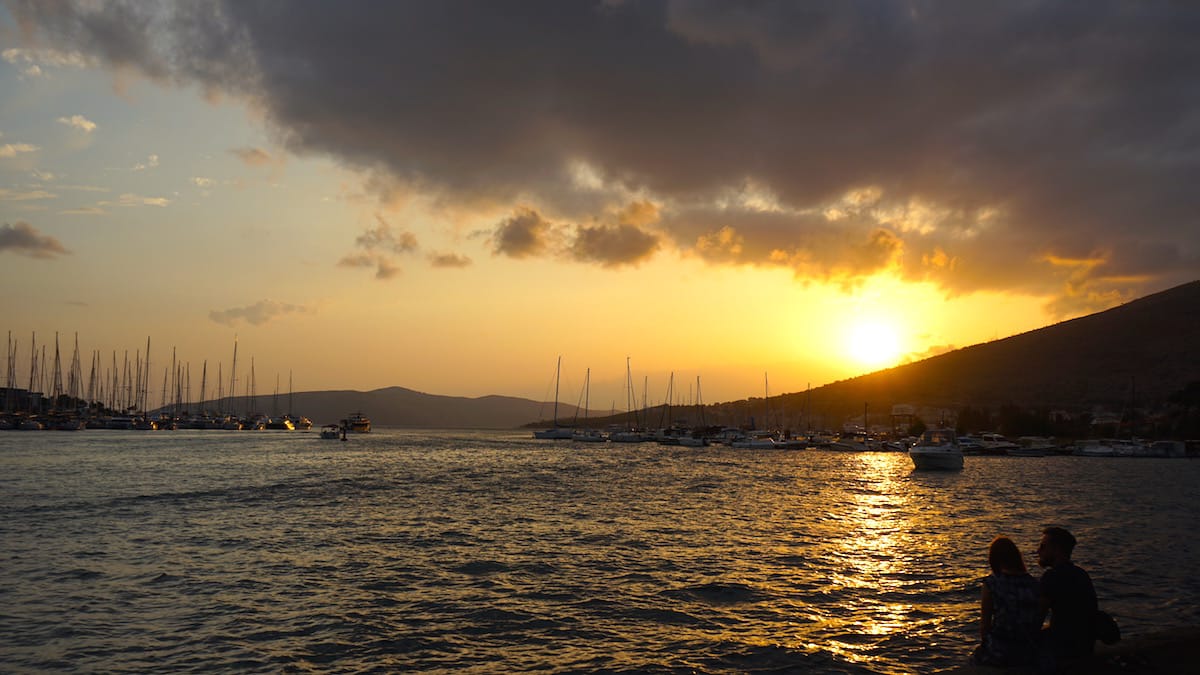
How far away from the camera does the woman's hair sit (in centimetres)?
1084

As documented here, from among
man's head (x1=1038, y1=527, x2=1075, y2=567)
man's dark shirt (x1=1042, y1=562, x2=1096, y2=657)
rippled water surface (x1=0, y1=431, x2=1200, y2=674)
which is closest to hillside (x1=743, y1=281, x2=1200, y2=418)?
rippled water surface (x1=0, y1=431, x2=1200, y2=674)

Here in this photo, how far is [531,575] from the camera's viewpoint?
2378 centimetres

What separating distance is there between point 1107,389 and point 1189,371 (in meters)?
15.3

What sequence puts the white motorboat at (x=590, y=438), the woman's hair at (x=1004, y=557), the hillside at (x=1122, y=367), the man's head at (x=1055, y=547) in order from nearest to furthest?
1. the man's head at (x=1055, y=547)
2. the woman's hair at (x=1004, y=557)
3. the hillside at (x=1122, y=367)
4. the white motorboat at (x=590, y=438)

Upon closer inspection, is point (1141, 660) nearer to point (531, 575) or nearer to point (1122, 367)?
point (531, 575)

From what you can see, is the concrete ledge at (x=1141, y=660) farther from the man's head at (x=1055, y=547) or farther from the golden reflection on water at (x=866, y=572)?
the golden reflection on water at (x=866, y=572)

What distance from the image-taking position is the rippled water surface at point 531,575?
16125mm

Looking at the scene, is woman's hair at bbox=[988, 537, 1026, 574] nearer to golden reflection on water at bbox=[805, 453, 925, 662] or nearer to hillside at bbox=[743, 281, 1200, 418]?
golden reflection on water at bbox=[805, 453, 925, 662]

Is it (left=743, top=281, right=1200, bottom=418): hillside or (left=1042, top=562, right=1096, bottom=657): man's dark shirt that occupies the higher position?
(left=743, top=281, right=1200, bottom=418): hillside

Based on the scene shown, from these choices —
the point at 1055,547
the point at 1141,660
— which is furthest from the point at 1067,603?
A: the point at 1141,660

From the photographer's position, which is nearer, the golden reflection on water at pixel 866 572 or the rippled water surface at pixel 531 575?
the rippled water surface at pixel 531 575

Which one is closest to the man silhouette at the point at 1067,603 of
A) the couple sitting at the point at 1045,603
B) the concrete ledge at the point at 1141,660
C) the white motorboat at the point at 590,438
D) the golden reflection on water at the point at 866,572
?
the couple sitting at the point at 1045,603

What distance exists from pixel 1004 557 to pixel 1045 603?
89cm

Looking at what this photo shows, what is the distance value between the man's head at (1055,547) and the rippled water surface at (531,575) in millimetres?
5013
